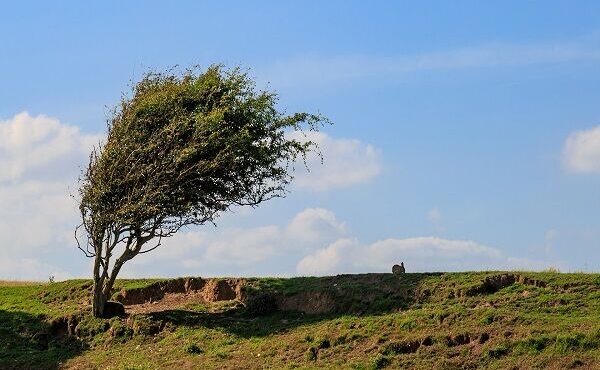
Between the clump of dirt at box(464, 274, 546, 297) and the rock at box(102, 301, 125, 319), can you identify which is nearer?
the clump of dirt at box(464, 274, 546, 297)

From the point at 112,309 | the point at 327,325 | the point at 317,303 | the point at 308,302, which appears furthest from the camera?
the point at 112,309

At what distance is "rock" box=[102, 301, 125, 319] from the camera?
141ft

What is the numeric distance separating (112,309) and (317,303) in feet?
29.4

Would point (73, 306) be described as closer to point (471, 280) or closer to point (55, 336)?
point (55, 336)

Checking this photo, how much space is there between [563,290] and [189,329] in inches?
550

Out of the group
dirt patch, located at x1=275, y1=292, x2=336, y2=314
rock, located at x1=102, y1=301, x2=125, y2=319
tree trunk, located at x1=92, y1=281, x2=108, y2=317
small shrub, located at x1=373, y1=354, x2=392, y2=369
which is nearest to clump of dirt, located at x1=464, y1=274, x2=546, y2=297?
dirt patch, located at x1=275, y1=292, x2=336, y2=314

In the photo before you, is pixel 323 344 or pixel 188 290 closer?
pixel 323 344

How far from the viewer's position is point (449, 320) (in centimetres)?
3472

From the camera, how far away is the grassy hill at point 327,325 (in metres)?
32.5

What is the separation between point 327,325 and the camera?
3691 centimetres

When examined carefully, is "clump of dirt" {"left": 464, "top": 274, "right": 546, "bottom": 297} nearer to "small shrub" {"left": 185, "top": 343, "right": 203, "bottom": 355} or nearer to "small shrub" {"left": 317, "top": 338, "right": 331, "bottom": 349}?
"small shrub" {"left": 317, "top": 338, "right": 331, "bottom": 349}

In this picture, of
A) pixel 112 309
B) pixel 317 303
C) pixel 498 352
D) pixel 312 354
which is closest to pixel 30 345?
pixel 112 309

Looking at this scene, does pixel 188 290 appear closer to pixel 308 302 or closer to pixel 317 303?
pixel 308 302

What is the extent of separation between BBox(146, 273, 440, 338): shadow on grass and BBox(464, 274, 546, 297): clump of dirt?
2.25m
